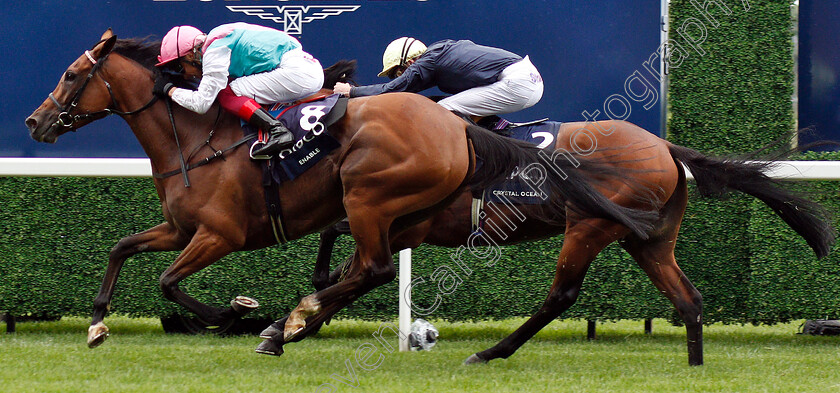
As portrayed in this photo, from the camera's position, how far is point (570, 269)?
473 centimetres

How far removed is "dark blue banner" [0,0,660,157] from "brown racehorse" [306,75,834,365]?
128 cm

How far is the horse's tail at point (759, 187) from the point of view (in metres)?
4.86

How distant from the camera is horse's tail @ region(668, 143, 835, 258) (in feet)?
16.0

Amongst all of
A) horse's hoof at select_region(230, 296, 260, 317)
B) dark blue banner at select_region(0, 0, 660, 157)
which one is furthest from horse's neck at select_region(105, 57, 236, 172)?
dark blue banner at select_region(0, 0, 660, 157)

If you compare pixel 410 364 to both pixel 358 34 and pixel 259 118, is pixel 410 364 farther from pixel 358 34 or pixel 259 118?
pixel 358 34

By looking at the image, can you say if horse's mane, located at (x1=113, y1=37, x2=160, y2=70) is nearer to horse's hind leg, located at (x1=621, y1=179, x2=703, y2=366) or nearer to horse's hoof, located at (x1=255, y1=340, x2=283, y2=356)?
horse's hoof, located at (x1=255, y1=340, x2=283, y2=356)

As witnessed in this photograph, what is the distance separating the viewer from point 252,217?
438 cm

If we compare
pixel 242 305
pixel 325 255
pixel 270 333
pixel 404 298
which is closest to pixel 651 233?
pixel 404 298

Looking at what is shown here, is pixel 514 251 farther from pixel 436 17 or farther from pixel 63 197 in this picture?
pixel 63 197

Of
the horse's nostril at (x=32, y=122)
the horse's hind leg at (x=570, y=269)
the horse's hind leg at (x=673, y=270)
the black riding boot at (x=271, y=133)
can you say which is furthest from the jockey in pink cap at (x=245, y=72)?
the horse's hind leg at (x=673, y=270)

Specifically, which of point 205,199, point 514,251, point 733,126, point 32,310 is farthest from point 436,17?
point 32,310

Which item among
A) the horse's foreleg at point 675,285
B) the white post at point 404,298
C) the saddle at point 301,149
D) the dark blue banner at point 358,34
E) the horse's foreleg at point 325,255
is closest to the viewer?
the saddle at point 301,149

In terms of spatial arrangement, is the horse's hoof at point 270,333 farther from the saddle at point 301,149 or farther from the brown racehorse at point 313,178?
the saddle at point 301,149

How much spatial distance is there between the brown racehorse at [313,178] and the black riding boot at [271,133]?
0.43 ft
